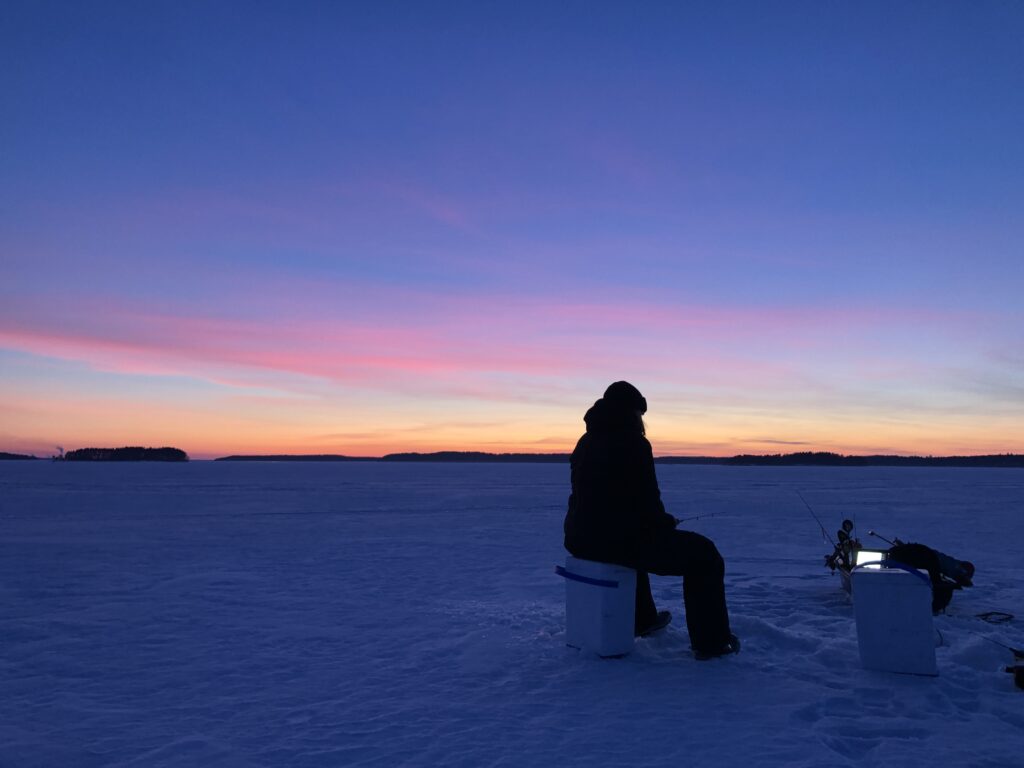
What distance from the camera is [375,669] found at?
4402mm

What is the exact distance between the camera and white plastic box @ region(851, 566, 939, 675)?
4.01m

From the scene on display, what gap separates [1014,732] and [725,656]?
1512mm

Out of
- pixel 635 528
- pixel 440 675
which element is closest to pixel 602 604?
pixel 635 528

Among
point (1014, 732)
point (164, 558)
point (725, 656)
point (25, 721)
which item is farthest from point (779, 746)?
point (164, 558)

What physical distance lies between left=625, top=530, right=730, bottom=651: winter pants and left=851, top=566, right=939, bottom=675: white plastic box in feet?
2.37

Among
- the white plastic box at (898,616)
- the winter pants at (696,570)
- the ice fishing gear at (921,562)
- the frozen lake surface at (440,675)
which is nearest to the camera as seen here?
the frozen lake surface at (440,675)

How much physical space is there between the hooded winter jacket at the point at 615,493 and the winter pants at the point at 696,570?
0.06m

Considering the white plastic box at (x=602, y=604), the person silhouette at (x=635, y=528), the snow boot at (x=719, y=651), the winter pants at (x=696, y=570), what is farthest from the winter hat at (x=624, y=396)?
the snow boot at (x=719, y=651)

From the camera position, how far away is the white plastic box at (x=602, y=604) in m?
4.41

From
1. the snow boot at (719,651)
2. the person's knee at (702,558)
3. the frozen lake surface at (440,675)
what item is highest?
the person's knee at (702,558)

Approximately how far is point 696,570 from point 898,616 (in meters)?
1.02

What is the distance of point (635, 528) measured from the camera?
4.41 meters

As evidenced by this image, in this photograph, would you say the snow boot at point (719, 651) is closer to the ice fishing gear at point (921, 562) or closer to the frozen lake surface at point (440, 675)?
the frozen lake surface at point (440, 675)

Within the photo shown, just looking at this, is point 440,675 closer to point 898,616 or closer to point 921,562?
point 898,616
